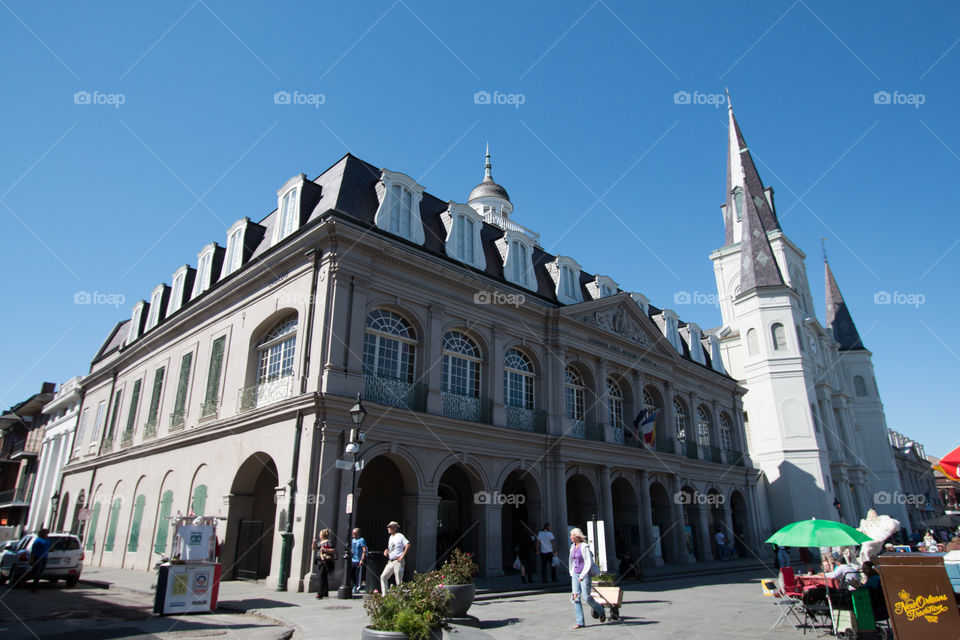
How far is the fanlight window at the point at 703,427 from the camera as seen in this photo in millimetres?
31081

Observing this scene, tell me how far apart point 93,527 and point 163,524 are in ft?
29.6

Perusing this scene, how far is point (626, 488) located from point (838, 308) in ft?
137

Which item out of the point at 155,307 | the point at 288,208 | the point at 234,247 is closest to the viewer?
the point at 288,208

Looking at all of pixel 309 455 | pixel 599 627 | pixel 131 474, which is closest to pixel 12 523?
pixel 131 474

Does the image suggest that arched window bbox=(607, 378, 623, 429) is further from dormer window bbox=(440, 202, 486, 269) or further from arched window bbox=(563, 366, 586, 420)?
dormer window bbox=(440, 202, 486, 269)

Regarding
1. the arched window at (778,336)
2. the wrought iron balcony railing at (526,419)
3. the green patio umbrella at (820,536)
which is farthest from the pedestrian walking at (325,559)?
the arched window at (778,336)

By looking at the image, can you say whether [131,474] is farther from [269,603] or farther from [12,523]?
[12,523]

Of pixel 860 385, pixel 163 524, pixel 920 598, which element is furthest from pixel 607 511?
pixel 860 385

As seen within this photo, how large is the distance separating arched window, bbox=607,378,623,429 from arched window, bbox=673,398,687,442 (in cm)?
419

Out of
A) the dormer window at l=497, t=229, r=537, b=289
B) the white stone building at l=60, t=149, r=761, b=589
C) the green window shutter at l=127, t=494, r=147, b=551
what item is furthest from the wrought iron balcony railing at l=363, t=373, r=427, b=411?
the green window shutter at l=127, t=494, r=147, b=551

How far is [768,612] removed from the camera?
11547 millimetres

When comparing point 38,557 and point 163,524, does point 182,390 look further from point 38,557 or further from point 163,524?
point 38,557

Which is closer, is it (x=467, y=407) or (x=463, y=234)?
(x=467, y=407)

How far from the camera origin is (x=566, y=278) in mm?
24406
